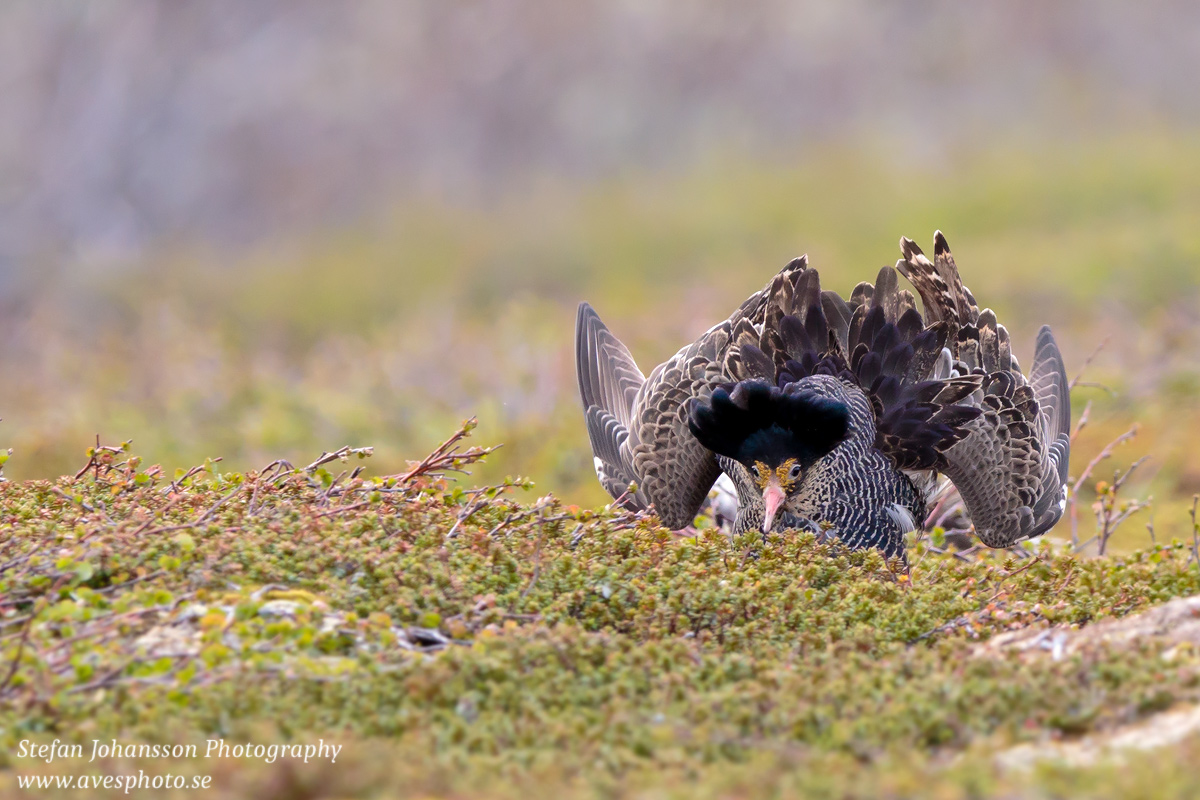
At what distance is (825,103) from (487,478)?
16.7 m

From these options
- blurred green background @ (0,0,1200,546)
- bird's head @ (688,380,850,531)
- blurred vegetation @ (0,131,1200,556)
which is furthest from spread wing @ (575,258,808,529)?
blurred green background @ (0,0,1200,546)

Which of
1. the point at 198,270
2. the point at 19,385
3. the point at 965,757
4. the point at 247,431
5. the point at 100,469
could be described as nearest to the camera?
the point at 965,757

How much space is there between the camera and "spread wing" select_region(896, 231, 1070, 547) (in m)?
6.43

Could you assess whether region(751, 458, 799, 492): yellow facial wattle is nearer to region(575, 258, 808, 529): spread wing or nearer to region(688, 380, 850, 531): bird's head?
region(688, 380, 850, 531): bird's head

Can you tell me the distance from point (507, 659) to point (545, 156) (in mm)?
21320

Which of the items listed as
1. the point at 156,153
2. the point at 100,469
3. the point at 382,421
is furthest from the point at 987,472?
the point at 156,153

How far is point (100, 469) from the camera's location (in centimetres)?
533

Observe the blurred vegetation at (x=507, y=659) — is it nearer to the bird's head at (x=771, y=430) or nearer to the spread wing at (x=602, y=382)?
the bird's head at (x=771, y=430)

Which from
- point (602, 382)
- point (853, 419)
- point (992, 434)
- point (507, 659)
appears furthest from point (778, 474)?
point (507, 659)

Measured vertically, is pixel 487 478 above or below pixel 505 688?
above

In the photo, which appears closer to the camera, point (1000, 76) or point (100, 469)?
point (100, 469)

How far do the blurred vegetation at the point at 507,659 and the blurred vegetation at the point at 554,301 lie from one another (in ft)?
15.9

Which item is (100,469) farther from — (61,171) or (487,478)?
(61,171)

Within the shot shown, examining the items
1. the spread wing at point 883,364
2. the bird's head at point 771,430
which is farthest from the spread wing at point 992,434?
the bird's head at point 771,430
